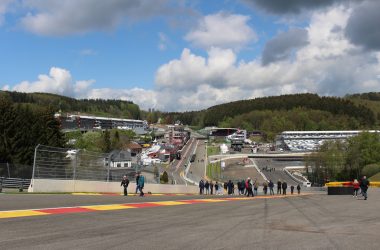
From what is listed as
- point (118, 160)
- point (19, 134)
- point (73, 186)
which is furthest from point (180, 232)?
point (19, 134)

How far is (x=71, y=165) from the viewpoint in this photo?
25.0m

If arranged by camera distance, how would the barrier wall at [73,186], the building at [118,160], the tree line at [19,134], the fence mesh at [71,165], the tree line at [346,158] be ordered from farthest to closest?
1. the tree line at [346,158]
2. the tree line at [19,134]
3. the building at [118,160]
4. the barrier wall at [73,186]
5. the fence mesh at [71,165]

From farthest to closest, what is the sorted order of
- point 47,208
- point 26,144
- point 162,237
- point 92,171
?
point 26,144, point 92,171, point 47,208, point 162,237

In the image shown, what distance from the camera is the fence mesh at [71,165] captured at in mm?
23266

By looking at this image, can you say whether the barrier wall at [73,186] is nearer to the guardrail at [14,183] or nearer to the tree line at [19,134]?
the guardrail at [14,183]

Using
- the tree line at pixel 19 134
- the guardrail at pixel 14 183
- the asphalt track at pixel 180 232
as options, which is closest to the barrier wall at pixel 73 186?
the guardrail at pixel 14 183

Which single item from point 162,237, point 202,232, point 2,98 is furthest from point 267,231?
point 2,98

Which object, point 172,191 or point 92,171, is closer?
point 92,171

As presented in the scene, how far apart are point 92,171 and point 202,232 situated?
18.2 m

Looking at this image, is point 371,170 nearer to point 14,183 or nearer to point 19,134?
point 19,134

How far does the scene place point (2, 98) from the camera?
56500 millimetres

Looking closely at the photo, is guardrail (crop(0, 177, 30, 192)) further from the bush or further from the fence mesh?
the bush

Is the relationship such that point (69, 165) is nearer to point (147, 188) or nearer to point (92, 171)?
point (92, 171)

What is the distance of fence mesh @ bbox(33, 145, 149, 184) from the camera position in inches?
916
